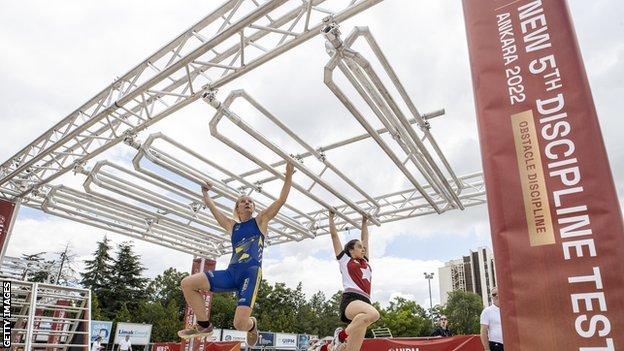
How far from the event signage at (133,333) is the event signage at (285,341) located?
903 centimetres

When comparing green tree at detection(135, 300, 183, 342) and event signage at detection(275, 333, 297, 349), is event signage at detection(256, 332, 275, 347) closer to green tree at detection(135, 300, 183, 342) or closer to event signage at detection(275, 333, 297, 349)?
event signage at detection(275, 333, 297, 349)

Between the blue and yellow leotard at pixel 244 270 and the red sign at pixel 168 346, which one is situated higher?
the blue and yellow leotard at pixel 244 270

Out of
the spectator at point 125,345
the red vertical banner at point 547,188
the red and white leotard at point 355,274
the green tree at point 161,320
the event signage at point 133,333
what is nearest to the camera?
the red vertical banner at point 547,188

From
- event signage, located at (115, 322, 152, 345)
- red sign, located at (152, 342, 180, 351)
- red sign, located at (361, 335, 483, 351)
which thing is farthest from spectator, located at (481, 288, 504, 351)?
event signage, located at (115, 322, 152, 345)

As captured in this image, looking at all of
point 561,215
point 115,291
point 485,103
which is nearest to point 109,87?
point 485,103

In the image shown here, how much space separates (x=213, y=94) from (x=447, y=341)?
281 inches

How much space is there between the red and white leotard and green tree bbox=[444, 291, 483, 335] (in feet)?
168

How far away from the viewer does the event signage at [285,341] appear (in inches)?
1173

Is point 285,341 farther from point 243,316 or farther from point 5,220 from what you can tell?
point 243,316

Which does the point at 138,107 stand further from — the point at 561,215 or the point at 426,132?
the point at 561,215

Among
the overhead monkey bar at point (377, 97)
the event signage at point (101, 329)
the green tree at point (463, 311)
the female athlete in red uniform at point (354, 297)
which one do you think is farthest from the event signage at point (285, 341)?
the green tree at point (463, 311)

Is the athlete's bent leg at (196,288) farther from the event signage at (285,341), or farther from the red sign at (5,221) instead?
the event signage at (285,341)

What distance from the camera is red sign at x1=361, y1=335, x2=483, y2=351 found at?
28.2ft

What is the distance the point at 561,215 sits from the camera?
1984 millimetres
